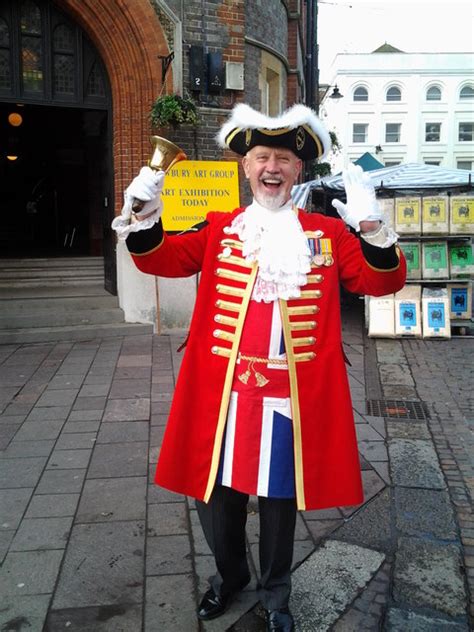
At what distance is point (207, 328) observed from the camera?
2.44 meters

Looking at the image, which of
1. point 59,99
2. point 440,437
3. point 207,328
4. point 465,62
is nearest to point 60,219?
point 59,99

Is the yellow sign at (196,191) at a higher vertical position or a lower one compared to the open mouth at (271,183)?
higher

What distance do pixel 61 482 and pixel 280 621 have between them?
1964 millimetres

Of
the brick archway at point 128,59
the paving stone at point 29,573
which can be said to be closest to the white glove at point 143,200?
the paving stone at point 29,573

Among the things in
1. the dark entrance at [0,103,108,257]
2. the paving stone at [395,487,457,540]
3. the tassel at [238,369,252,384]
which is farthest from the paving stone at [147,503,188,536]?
the dark entrance at [0,103,108,257]

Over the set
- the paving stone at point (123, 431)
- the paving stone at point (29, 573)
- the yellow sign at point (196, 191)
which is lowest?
the paving stone at point (29, 573)

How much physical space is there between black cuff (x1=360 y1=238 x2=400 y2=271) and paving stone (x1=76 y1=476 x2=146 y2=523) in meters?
2.11

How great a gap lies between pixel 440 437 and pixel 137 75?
6.14 meters

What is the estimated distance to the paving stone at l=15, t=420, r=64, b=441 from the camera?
468cm

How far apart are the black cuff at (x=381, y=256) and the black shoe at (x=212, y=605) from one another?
1.59 meters

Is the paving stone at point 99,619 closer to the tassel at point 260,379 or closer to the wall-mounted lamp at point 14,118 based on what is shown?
the tassel at point 260,379

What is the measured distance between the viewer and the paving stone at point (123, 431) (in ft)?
15.2

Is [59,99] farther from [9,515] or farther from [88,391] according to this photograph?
[9,515]

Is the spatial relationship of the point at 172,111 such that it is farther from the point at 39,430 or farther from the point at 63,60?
the point at 39,430
